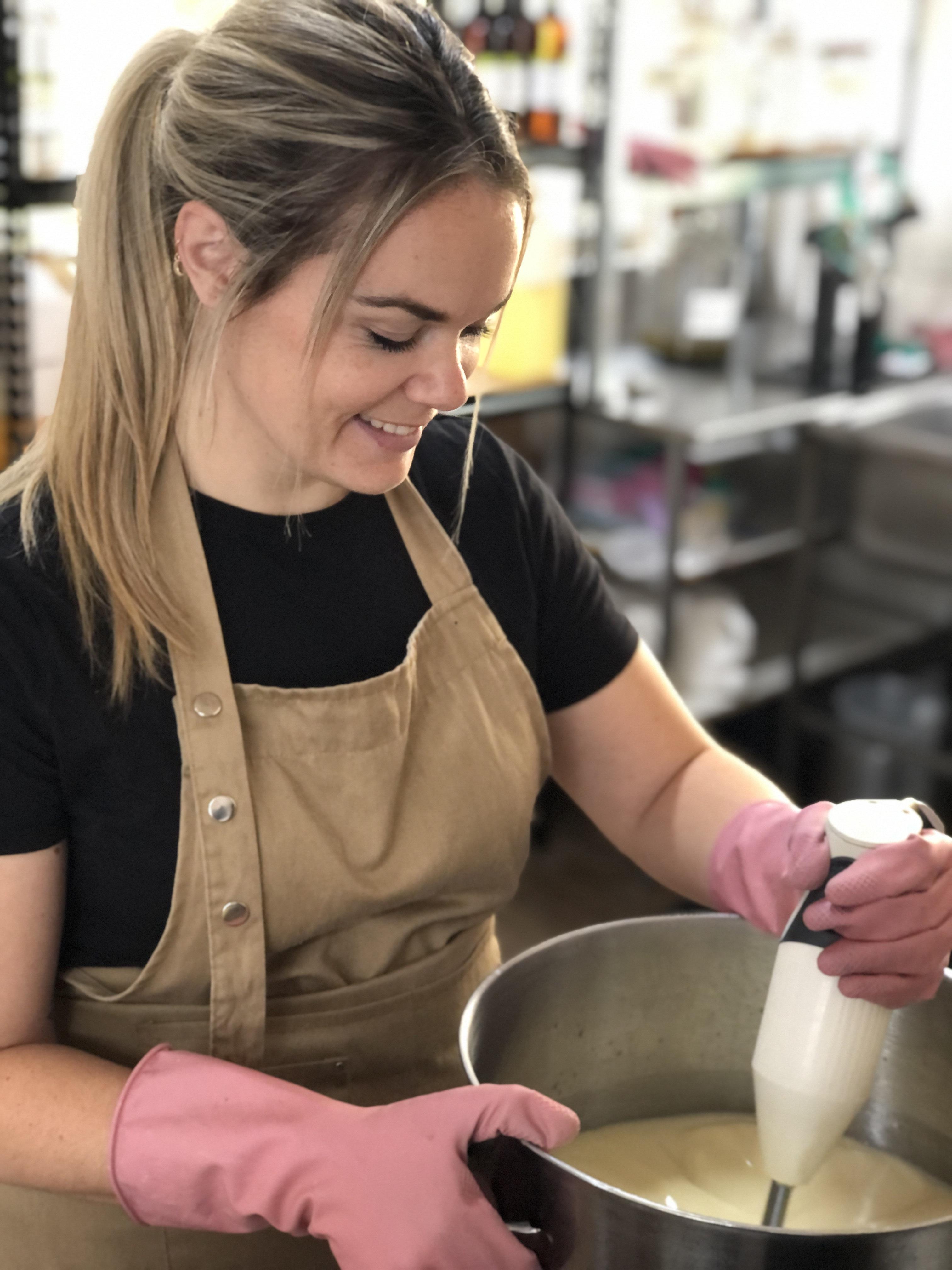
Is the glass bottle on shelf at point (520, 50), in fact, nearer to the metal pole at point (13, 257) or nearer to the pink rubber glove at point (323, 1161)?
the metal pole at point (13, 257)

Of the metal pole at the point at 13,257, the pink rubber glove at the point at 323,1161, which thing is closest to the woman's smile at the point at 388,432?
the pink rubber glove at the point at 323,1161

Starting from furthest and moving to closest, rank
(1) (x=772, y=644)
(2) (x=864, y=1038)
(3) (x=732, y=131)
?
(1) (x=772, y=644), (3) (x=732, y=131), (2) (x=864, y=1038)

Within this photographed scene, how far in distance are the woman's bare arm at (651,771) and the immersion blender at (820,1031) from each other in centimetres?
31

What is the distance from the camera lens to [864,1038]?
0.97m

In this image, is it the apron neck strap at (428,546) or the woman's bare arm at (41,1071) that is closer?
the woman's bare arm at (41,1071)

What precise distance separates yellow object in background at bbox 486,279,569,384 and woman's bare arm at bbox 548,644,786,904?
1867 millimetres

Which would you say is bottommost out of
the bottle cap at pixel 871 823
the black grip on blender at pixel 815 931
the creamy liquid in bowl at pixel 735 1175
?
the creamy liquid in bowl at pixel 735 1175

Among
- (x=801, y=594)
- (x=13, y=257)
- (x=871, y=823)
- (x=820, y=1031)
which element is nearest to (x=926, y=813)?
(x=871, y=823)

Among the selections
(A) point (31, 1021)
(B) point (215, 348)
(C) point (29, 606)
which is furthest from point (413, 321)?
(A) point (31, 1021)

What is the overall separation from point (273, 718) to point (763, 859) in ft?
1.40

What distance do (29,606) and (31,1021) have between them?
11.7 inches

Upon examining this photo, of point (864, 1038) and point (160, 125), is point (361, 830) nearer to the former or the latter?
point (864, 1038)

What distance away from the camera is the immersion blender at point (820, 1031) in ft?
3.13

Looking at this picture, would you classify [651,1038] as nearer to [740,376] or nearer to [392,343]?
[392,343]
